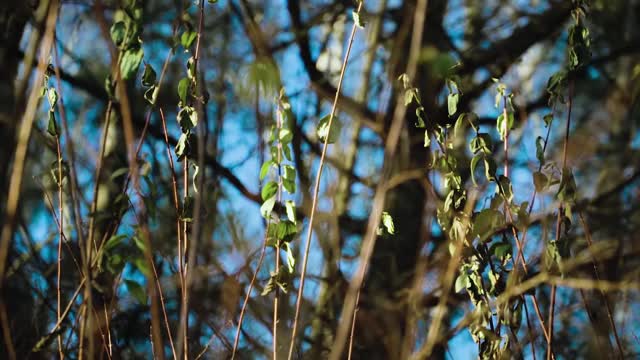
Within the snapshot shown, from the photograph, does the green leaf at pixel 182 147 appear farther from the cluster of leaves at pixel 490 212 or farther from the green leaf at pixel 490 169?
the green leaf at pixel 490 169

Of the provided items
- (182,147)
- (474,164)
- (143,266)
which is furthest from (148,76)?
(474,164)

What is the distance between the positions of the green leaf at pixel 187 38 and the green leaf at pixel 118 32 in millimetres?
176

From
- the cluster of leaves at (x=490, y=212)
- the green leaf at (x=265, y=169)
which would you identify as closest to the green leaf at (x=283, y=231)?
the green leaf at (x=265, y=169)

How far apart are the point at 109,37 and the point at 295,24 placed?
234 cm

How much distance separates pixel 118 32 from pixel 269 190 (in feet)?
1.45

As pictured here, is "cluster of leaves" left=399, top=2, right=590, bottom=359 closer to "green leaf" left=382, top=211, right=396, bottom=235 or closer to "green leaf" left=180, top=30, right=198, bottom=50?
"green leaf" left=382, top=211, right=396, bottom=235

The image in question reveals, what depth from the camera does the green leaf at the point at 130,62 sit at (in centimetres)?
140

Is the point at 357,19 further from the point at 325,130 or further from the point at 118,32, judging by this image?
the point at 118,32

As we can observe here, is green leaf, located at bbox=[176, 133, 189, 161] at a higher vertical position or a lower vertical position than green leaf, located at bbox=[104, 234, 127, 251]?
higher

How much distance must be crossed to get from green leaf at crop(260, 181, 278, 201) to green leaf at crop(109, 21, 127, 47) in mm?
421

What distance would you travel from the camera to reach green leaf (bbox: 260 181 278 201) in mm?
1674

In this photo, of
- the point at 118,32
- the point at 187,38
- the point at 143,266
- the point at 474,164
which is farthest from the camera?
the point at 474,164

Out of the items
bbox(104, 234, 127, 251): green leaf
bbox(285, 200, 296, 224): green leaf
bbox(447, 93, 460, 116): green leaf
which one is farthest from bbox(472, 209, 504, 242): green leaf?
bbox(104, 234, 127, 251): green leaf

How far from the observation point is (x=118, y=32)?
144 cm
